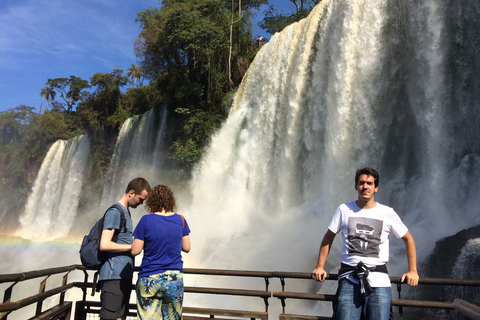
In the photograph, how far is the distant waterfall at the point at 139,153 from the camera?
24312 mm

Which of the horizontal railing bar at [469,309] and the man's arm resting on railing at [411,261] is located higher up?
the man's arm resting on railing at [411,261]

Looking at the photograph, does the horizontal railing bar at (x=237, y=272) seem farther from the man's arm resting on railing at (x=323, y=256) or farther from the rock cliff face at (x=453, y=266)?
the rock cliff face at (x=453, y=266)

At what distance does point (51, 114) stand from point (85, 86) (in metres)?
10.5

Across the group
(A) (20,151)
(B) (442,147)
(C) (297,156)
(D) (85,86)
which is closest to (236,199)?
(C) (297,156)

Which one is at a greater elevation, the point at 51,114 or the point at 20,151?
the point at 51,114

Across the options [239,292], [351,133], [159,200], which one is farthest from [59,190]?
[159,200]

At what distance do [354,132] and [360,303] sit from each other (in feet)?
32.5

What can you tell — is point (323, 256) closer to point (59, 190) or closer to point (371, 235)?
point (371, 235)

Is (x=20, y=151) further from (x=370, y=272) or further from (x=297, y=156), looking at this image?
(x=370, y=272)

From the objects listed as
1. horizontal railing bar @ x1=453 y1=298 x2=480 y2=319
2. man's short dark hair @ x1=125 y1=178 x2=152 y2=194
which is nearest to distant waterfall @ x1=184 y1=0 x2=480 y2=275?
horizontal railing bar @ x1=453 y1=298 x2=480 y2=319

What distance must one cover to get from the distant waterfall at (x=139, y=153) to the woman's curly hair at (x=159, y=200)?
2047 cm

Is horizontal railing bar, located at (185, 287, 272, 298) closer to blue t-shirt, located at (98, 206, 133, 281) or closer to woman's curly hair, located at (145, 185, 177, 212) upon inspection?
blue t-shirt, located at (98, 206, 133, 281)

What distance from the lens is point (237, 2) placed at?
27.8 m

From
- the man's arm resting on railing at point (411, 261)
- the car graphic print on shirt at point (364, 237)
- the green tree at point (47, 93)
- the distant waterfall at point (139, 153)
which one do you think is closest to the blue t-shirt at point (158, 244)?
the car graphic print on shirt at point (364, 237)
